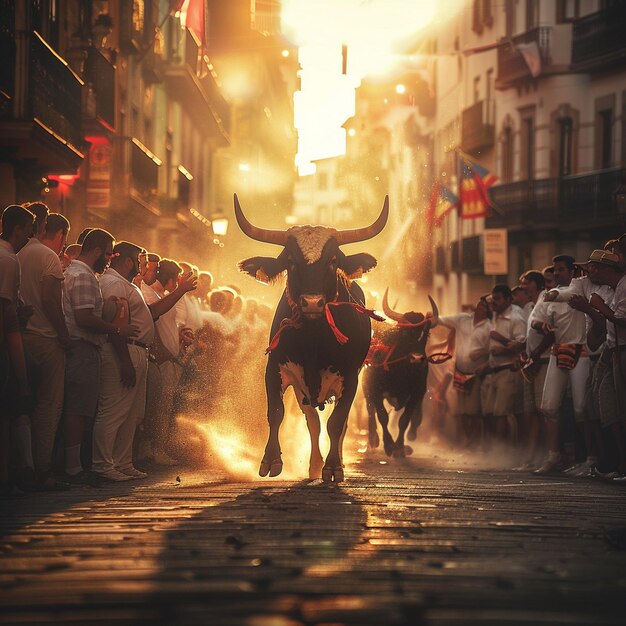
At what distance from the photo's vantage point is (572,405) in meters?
13.2

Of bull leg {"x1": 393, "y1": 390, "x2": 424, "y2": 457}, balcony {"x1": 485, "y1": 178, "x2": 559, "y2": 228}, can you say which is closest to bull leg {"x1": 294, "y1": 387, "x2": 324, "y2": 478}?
bull leg {"x1": 393, "y1": 390, "x2": 424, "y2": 457}

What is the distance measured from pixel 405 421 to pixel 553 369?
3.20 metres

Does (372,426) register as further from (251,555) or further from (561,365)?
(251,555)

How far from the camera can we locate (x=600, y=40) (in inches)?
1358

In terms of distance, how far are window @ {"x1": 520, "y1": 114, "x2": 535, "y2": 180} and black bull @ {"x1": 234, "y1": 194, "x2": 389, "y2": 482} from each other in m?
27.4

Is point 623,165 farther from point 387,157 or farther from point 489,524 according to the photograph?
point 387,157

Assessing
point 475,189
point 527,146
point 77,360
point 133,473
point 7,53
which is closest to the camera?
point 77,360

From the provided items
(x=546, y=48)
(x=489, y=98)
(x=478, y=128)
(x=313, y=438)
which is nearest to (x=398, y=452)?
(x=313, y=438)

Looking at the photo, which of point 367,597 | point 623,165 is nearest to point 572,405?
point 367,597

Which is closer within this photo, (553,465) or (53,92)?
(553,465)

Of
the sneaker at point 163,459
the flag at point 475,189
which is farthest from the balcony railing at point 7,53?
the flag at point 475,189

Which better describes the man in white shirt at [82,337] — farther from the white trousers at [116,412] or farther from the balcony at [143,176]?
the balcony at [143,176]

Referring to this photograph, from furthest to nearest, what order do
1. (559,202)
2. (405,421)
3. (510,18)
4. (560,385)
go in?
(510,18)
(559,202)
(405,421)
(560,385)

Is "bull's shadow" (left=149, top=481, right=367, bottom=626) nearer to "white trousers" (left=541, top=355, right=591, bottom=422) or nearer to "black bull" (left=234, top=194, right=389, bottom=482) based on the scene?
"black bull" (left=234, top=194, right=389, bottom=482)
